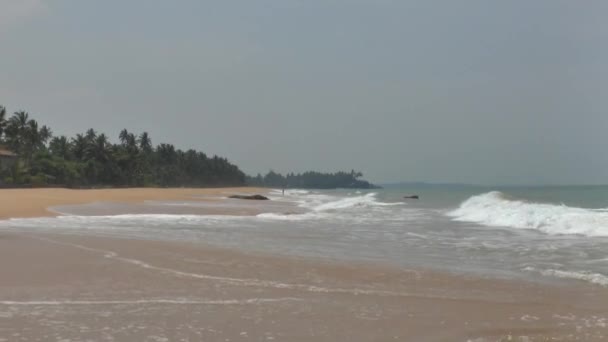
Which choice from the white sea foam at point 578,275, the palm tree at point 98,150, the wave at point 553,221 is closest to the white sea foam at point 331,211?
the wave at point 553,221

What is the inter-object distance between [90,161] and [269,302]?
86.3 meters

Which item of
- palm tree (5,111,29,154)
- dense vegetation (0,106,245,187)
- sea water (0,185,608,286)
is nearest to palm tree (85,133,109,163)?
dense vegetation (0,106,245,187)

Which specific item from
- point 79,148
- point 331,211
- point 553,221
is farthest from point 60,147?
point 553,221

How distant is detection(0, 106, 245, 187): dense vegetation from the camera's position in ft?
229

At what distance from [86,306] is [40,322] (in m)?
0.82

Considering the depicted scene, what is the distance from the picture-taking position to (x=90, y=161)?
86250mm

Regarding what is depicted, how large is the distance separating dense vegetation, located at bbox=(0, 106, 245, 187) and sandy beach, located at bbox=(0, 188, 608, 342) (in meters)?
59.6

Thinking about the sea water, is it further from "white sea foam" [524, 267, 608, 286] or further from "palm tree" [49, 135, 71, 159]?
"palm tree" [49, 135, 71, 159]

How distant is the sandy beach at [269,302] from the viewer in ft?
18.4

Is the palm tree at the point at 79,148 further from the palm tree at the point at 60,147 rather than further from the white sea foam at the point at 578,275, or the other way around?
the white sea foam at the point at 578,275

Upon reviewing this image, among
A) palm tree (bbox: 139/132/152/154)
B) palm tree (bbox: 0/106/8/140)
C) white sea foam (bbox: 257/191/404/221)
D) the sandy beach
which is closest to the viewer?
the sandy beach

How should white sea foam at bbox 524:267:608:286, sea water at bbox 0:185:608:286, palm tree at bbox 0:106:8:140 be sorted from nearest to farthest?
white sea foam at bbox 524:267:608:286 → sea water at bbox 0:185:608:286 → palm tree at bbox 0:106:8:140

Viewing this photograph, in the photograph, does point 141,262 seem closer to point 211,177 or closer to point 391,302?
point 391,302

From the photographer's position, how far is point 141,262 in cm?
1006
